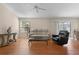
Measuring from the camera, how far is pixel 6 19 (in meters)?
3.36

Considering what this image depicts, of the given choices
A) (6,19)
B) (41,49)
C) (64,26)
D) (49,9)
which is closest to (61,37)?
(64,26)

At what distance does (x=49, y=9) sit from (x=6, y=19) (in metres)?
0.99

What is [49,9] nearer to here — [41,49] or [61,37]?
[61,37]

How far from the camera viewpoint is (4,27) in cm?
334

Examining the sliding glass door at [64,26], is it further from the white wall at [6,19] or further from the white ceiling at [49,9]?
the white wall at [6,19]

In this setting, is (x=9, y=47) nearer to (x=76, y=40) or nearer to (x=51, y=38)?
(x=51, y=38)

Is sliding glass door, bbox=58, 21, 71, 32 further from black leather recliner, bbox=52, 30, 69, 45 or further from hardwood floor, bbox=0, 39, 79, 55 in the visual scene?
hardwood floor, bbox=0, 39, 79, 55

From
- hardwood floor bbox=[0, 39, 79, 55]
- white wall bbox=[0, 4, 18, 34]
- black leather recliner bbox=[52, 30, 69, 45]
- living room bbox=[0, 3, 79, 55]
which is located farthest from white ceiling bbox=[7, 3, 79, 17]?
hardwood floor bbox=[0, 39, 79, 55]

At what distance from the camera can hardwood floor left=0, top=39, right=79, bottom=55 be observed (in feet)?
10.9

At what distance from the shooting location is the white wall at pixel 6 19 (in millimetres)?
3295

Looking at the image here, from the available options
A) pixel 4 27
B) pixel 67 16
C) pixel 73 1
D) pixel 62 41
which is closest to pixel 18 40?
pixel 4 27

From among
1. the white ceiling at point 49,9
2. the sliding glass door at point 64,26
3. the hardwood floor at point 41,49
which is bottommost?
the hardwood floor at point 41,49

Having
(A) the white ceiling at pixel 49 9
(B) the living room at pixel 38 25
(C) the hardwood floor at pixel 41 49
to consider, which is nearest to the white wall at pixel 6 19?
(B) the living room at pixel 38 25

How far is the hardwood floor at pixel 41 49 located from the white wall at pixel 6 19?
365 mm
